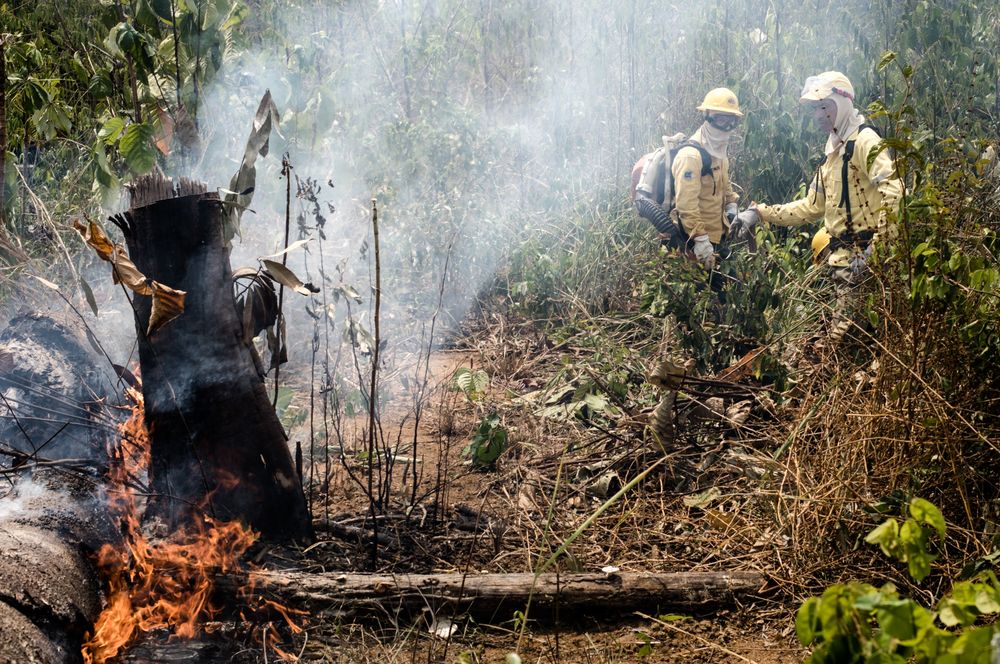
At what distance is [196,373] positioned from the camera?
305 centimetres

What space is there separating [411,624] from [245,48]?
132 inches

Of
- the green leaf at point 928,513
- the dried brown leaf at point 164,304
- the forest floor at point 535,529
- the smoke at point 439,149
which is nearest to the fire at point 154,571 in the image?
the forest floor at point 535,529

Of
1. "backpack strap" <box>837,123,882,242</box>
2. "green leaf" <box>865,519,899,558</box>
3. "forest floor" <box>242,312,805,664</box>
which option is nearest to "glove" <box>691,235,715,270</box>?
"backpack strap" <box>837,123,882,242</box>

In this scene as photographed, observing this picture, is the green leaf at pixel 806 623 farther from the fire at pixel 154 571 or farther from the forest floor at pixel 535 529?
the fire at pixel 154 571

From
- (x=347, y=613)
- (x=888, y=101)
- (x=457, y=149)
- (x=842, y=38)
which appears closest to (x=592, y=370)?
(x=347, y=613)

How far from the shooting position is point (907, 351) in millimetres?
3170

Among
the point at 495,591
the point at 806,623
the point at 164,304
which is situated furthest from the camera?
the point at 495,591

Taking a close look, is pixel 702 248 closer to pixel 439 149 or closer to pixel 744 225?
A: pixel 744 225

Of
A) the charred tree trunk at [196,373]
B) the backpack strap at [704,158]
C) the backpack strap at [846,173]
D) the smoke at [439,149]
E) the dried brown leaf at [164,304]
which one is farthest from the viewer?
the smoke at [439,149]

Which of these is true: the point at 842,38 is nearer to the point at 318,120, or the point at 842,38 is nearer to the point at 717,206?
the point at 717,206

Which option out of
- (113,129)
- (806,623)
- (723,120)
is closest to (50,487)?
(113,129)

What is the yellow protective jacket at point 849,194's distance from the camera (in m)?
4.80

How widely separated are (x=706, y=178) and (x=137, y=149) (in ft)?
12.4

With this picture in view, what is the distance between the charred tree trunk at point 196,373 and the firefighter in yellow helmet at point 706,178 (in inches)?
138
